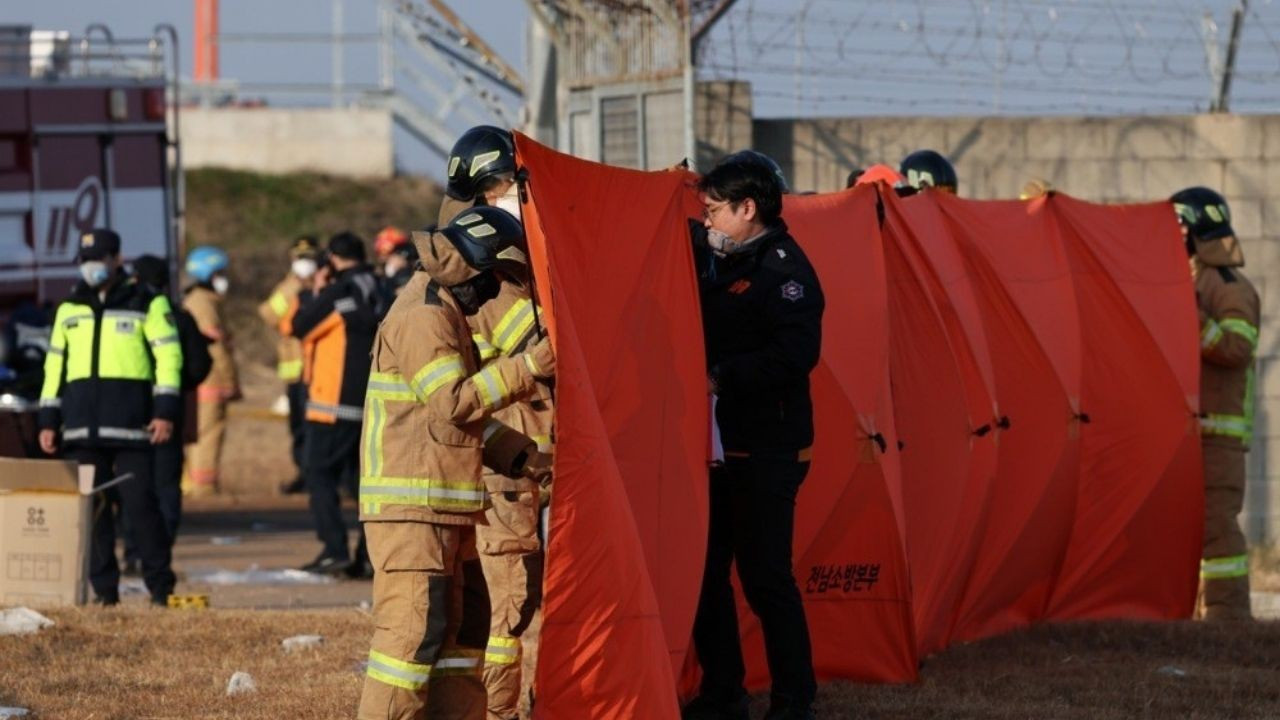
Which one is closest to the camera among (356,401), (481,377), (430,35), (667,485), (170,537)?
(481,377)

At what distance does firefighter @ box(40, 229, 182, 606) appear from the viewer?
418 inches

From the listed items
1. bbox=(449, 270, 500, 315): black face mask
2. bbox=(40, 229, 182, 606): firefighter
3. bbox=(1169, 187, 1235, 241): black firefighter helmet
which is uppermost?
bbox=(1169, 187, 1235, 241): black firefighter helmet

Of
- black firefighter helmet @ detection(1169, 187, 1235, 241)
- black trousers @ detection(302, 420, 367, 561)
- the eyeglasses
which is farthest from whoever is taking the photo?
black trousers @ detection(302, 420, 367, 561)

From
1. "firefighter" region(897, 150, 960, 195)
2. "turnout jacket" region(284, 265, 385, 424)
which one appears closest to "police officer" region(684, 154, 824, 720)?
"firefighter" region(897, 150, 960, 195)

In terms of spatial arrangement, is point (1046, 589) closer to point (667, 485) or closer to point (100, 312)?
point (667, 485)

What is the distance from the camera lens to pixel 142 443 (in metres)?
10.7

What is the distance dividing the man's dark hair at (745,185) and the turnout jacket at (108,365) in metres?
4.29

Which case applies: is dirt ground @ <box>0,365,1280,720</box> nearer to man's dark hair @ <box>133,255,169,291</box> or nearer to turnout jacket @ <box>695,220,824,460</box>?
turnout jacket @ <box>695,220,824,460</box>

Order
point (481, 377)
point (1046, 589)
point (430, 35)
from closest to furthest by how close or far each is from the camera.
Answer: point (481, 377)
point (1046, 589)
point (430, 35)

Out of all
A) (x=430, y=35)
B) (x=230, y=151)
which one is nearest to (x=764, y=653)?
(x=430, y=35)

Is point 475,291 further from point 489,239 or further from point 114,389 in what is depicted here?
point 114,389

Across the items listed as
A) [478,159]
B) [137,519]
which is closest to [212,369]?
[137,519]

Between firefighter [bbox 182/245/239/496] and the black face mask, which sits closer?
the black face mask

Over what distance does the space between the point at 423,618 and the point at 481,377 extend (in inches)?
28.9
